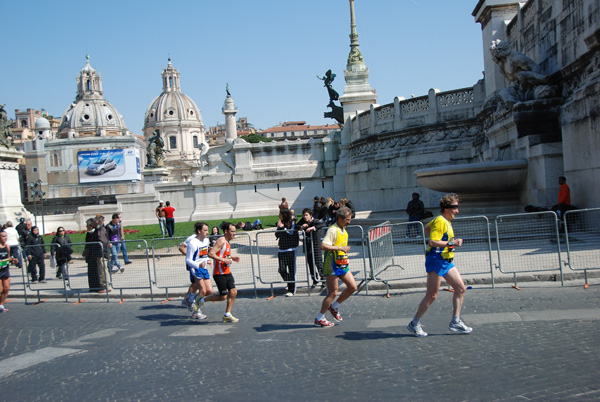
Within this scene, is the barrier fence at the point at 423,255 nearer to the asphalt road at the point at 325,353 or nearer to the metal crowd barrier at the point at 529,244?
the metal crowd barrier at the point at 529,244

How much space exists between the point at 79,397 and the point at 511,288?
6.56 metres

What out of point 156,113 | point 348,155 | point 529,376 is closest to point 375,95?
point 348,155

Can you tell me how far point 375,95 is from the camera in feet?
102

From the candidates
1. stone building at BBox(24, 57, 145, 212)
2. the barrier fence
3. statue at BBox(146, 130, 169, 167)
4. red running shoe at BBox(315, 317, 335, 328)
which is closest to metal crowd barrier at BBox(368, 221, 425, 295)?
the barrier fence

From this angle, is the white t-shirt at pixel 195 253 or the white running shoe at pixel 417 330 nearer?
the white running shoe at pixel 417 330

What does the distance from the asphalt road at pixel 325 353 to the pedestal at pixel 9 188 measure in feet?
55.4

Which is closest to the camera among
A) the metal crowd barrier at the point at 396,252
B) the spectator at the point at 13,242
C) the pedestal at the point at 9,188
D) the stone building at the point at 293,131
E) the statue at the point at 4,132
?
the metal crowd barrier at the point at 396,252

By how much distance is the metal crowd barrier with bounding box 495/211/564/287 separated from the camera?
31.3 ft

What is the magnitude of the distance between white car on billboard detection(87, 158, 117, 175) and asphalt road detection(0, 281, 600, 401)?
108974 millimetres

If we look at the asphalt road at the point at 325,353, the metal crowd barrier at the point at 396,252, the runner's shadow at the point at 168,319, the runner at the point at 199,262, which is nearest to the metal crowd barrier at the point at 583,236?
the asphalt road at the point at 325,353

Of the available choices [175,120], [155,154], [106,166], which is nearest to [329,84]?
[155,154]

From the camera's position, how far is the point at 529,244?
416 inches

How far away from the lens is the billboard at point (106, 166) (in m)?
112

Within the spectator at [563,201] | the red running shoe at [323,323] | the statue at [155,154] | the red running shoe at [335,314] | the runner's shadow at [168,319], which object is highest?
the statue at [155,154]
